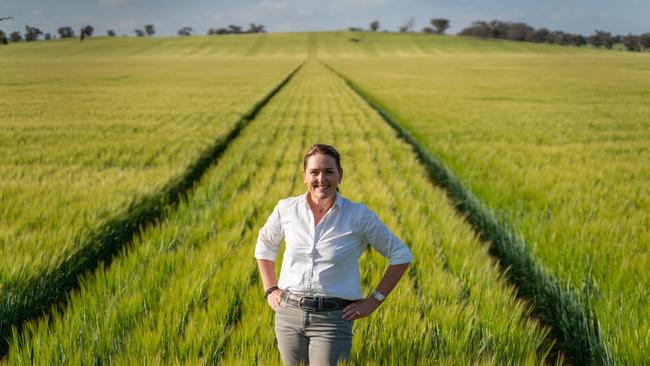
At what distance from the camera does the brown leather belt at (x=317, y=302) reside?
1962mm

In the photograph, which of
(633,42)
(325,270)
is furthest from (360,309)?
(633,42)

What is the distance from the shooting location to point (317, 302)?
1.97 metres

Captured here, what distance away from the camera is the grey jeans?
1.96 metres

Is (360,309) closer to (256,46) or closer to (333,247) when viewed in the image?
(333,247)

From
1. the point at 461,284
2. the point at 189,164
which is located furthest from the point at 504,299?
the point at 189,164

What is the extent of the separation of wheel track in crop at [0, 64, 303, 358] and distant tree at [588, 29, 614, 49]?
481 ft

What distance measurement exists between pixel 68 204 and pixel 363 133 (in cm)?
769

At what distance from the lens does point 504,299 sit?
278 centimetres

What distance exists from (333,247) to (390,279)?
0.91 feet

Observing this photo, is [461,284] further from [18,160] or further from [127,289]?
[18,160]

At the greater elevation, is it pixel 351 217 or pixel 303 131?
pixel 351 217

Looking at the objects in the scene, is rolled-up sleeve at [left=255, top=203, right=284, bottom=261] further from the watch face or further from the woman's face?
the watch face

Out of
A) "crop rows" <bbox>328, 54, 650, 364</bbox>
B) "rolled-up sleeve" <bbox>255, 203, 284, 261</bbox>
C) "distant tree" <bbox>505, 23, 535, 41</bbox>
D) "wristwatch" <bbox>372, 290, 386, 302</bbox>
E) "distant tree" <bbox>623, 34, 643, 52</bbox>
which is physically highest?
"distant tree" <bbox>505, 23, 535, 41</bbox>

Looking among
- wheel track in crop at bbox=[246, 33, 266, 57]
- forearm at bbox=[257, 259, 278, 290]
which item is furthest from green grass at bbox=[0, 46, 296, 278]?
wheel track in crop at bbox=[246, 33, 266, 57]
